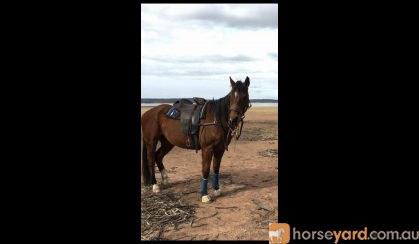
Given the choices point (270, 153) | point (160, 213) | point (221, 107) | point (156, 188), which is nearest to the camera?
point (160, 213)

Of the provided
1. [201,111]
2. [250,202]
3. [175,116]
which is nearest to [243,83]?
[201,111]

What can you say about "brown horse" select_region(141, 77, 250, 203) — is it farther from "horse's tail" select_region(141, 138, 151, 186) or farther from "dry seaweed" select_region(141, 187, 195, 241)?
"dry seaweed" select_region(141, 187, 195, 241)

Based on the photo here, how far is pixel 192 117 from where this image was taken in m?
6.08

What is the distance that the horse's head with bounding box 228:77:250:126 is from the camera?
512 cm

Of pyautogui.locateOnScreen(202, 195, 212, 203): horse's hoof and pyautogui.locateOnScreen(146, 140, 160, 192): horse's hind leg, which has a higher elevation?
pyautogui.locateOnScreen(146, 140, 160, 192): horse's hind leg

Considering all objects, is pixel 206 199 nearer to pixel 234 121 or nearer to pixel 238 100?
pixel 234 121

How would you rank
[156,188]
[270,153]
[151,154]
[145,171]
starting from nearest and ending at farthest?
[156,188] < [151,154] < [145,171] < [270,153]

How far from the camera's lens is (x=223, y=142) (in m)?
5.82

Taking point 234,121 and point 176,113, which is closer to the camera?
point 234,121

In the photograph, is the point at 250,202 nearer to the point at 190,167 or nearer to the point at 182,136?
the point at 182,136

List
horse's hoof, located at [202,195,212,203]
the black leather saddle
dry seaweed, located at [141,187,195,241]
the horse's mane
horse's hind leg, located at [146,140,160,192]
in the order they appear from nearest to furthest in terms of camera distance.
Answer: dry seaweed, located at [141,187,195,241], the horse's mane, horse's hoof, located at [202,195,212,203], the black leather saddle, horse's hind leg, located at [146,140,160,192]

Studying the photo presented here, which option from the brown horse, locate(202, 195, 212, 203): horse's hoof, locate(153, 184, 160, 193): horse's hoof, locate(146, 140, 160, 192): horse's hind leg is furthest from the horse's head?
locate(153, 184, 160, 193): horse's hoof

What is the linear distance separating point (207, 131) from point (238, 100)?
1.18 meters
